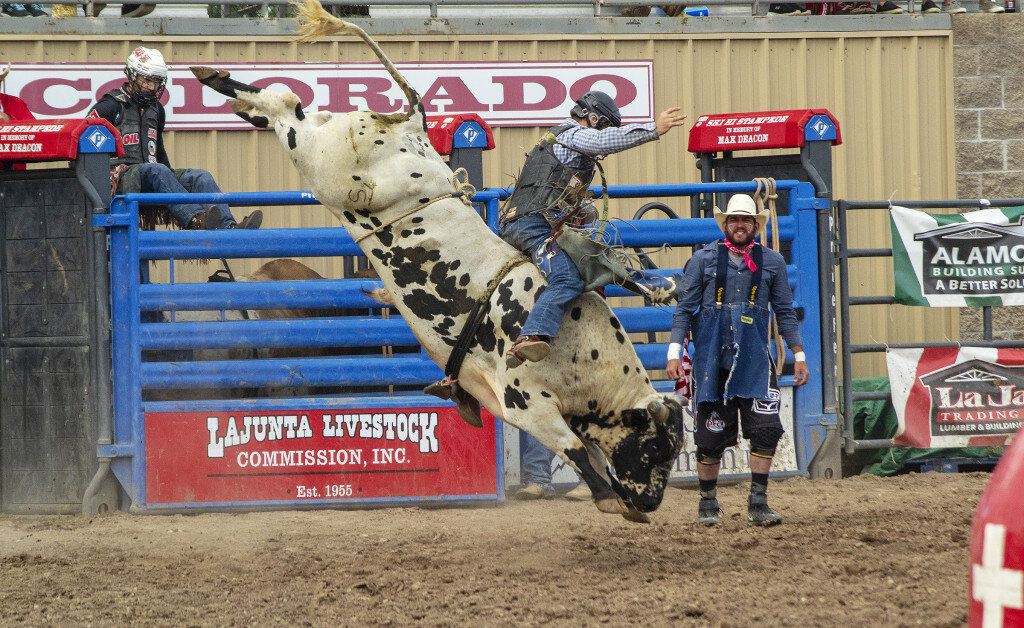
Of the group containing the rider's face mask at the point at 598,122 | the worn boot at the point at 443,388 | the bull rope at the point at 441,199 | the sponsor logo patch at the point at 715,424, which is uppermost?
the rider's face mask at the point at 598,122

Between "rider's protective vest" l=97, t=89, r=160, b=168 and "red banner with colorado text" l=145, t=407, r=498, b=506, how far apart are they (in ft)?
6.94

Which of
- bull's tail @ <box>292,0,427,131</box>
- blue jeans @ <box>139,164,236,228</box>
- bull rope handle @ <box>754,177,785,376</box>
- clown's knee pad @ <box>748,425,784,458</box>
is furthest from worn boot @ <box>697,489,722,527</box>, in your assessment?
blue jeans @ <box>139,164,236,228</box>

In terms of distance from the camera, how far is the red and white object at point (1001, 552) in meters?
1.96

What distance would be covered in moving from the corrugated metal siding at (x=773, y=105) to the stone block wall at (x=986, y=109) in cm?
15

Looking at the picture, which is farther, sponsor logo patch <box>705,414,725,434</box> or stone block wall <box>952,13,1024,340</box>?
stone block wall <box>952,13,1024,340</box>

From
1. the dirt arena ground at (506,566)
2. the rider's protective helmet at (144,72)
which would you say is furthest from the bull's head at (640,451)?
the rider's protective helmet at (144,72)

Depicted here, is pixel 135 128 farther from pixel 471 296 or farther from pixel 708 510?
pixel 708 510

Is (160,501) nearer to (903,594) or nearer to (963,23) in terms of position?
(903,594)

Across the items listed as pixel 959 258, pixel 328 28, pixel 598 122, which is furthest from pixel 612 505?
pixel 959 258

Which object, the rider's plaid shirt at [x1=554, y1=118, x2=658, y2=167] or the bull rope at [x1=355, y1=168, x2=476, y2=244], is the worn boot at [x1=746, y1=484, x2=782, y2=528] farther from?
the bull rope at [x1=355, y1=168, x2=476, y2=244]

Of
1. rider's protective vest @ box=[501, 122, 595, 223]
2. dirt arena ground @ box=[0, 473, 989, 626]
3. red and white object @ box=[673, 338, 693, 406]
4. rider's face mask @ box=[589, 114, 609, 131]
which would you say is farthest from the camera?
red and white object @ box=[673, 338, 693, 406]

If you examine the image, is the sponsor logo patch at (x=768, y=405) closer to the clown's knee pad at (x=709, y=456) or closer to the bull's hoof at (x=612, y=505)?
the clown's knee pad at (x=709, y=456)

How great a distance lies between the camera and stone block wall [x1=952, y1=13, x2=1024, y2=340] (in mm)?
9945

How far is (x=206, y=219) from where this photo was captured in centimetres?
720
